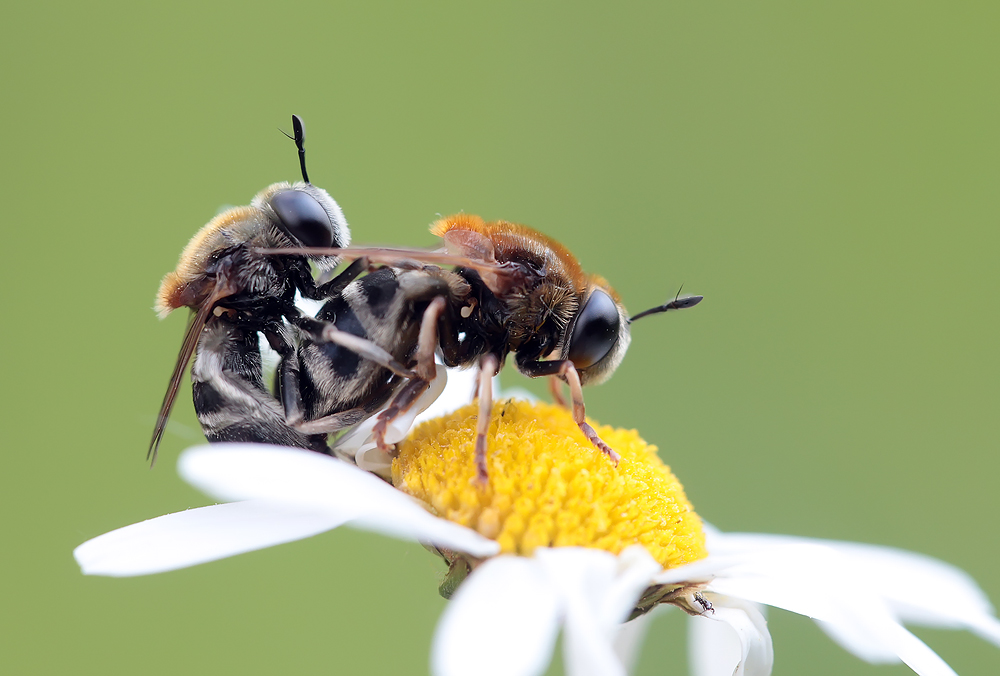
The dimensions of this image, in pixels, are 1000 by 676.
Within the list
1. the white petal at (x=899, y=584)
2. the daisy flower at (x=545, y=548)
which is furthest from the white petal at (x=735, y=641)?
the white petal at (x=899, y=584)

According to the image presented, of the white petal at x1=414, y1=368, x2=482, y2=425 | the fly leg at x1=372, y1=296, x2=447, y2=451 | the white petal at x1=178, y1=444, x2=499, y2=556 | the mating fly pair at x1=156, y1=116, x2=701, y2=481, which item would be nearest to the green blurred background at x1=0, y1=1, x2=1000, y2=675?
the white petal at x1=414, y1=368, x2=482, y2=425

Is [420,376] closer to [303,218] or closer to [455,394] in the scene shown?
[303,218]

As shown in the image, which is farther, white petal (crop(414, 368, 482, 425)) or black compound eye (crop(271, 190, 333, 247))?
white petal (crop(414, 368, 482, 425))

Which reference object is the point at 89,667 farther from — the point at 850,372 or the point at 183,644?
the point at 850,372

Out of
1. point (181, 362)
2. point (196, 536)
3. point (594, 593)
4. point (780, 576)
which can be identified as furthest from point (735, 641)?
point (181, 362)

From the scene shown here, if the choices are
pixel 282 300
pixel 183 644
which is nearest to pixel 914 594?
pixel 282 300

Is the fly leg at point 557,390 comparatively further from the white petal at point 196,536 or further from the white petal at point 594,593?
the white petal at point 196,536

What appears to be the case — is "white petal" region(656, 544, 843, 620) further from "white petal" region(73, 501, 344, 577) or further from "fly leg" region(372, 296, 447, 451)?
"white petal" region(73, 501, 344, 577)
